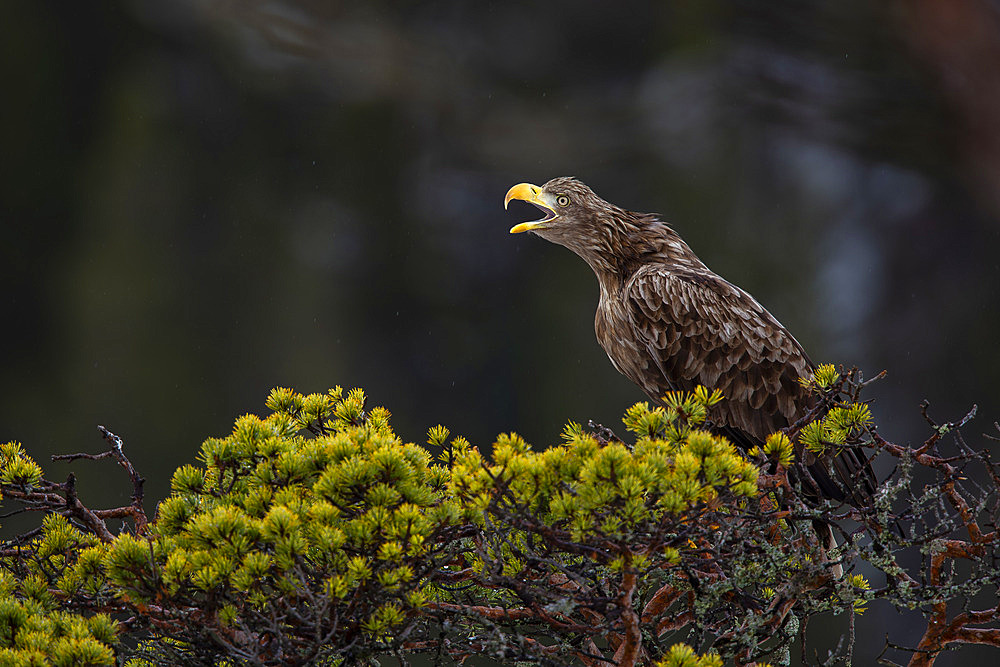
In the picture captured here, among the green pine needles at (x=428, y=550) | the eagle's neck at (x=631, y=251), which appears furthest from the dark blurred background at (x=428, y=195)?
the green pine needles at (x=428, y=550)

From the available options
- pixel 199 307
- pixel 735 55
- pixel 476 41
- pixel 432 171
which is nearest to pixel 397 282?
pixel 432 171

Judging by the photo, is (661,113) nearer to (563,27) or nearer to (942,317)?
(563,27)

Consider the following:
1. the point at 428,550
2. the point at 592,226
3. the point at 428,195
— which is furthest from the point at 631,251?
the point at 428,195

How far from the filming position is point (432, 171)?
7176 millimetres

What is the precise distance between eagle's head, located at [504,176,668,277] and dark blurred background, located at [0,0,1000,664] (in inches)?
156

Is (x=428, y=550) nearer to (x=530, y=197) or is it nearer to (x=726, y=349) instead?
(x=726, y=349)

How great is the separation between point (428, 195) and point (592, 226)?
4.47 meters

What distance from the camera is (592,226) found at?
112 inches

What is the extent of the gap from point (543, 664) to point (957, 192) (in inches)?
244

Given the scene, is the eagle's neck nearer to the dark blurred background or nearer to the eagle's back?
the eagle's back

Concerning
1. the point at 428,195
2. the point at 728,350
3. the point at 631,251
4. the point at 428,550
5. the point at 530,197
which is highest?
the point at 428,195

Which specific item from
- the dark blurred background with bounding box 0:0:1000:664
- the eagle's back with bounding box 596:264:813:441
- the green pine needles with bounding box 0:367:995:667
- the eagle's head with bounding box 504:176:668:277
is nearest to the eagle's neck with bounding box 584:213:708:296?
the eagle's head with bounding box 504:176:668:277

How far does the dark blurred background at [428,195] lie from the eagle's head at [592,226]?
156 inches

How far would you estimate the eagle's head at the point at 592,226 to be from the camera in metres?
2.85
